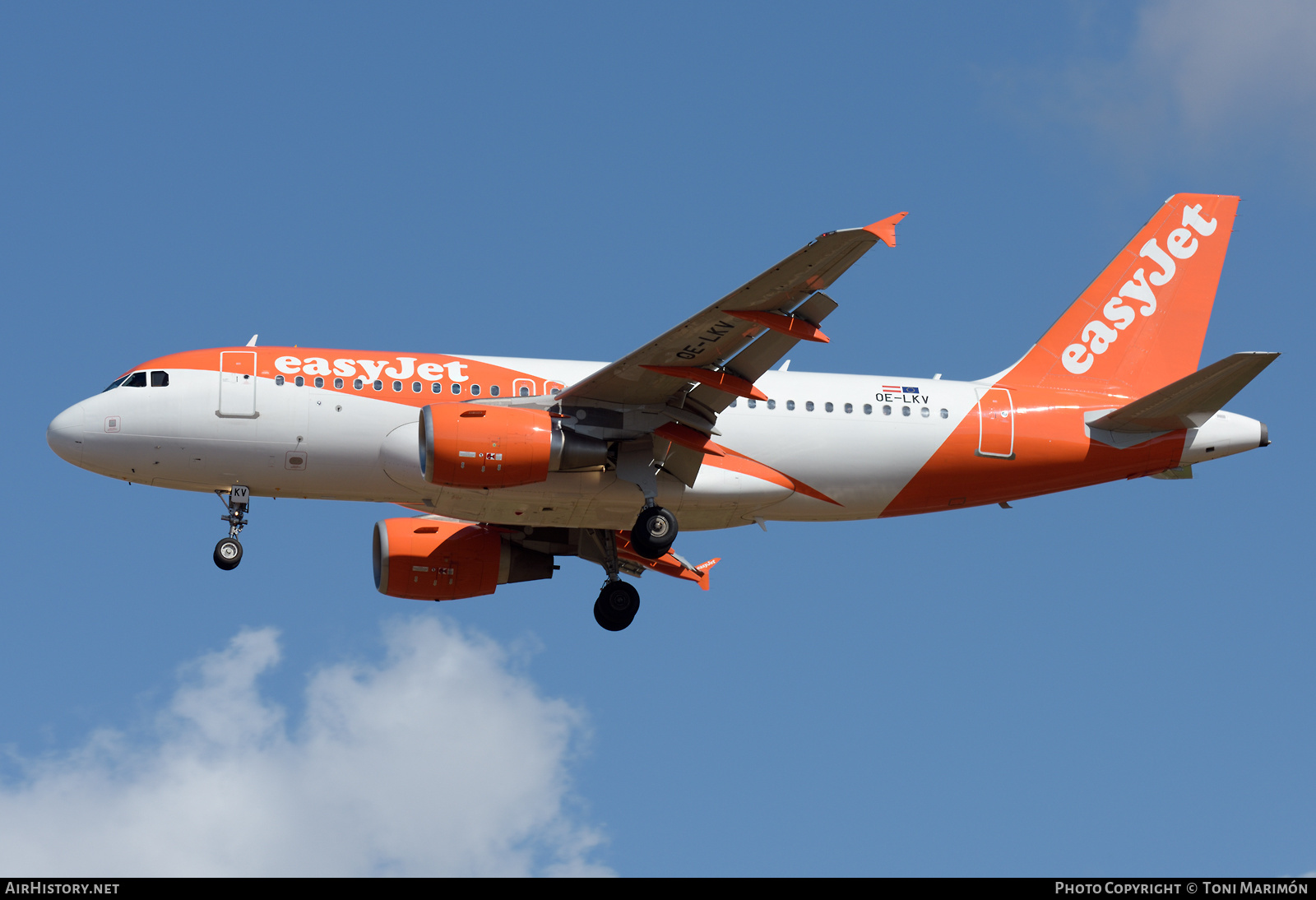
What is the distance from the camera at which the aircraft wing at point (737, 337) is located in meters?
24.9

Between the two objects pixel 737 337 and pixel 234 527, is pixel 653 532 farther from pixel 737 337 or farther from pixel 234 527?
pixel 234 527

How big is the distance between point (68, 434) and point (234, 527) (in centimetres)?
353

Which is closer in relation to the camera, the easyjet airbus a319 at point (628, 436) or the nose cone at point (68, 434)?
the easyjet airbus a319 at point (628, 436)

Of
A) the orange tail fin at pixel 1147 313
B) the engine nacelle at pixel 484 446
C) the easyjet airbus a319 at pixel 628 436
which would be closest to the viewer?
the engine nacelle at pixel 484 446

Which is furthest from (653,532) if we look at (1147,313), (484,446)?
(1147,313)

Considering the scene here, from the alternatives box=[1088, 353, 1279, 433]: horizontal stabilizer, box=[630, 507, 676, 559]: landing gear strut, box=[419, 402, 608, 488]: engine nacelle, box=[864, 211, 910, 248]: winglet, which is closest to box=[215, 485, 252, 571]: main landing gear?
box=[419, 402, 608, 488]: engine nacelle

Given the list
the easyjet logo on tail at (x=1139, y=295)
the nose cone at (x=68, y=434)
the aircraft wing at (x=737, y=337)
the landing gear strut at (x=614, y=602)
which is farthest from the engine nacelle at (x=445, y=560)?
the easyjet logo on tail at (x=1139, y=295)

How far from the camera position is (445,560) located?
3400 cm

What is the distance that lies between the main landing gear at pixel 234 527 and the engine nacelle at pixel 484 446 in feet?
12.8

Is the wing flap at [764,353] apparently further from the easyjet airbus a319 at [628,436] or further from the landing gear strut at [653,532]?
the landing gear strut at [653,532]

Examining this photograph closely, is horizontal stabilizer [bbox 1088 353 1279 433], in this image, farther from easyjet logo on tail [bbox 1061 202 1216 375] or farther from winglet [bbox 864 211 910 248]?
winglet [bbox 864 211 910 248]

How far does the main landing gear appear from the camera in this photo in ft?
98.1

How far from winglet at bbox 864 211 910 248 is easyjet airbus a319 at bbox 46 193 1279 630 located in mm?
2323
